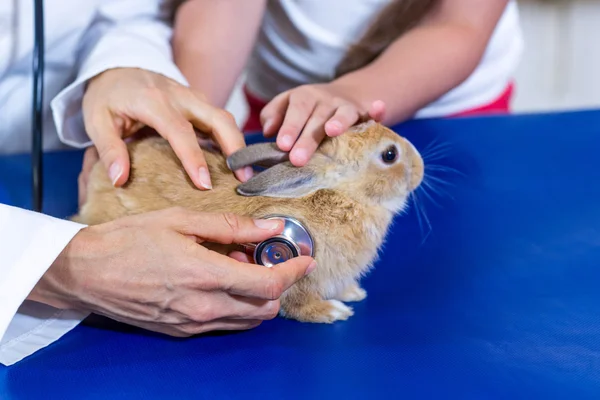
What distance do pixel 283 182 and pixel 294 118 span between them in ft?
0.56

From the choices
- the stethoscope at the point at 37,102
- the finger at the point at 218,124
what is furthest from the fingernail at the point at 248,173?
the stethoscope at the point at 37,102

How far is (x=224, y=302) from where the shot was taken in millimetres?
854

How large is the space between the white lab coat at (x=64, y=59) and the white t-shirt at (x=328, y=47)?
292mm

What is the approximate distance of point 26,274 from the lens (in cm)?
84

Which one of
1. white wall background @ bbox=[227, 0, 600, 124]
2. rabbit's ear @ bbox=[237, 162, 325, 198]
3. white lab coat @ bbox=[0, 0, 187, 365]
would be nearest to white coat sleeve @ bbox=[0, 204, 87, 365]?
white lab coat @ bbox=[0, 0, 187, 365]

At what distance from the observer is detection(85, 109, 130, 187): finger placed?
40.6 inches

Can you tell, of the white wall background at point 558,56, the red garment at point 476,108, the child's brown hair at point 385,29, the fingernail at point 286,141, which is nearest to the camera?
the fingernail at point 286,141

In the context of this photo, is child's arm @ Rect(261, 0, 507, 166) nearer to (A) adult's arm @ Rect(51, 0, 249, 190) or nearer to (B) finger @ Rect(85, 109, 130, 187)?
(A) adult's arm @ Rect(51, 0, 249, 190)

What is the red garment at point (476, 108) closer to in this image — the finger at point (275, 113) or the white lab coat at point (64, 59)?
the white lab coat at point (64, 59)

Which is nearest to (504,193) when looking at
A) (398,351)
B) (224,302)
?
(398,351)

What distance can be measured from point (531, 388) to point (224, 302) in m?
0.37

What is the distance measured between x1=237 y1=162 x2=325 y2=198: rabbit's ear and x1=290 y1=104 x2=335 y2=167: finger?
14mm

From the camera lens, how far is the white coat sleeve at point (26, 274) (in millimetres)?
834

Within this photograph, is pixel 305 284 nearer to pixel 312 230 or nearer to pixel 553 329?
pixel 312 230
